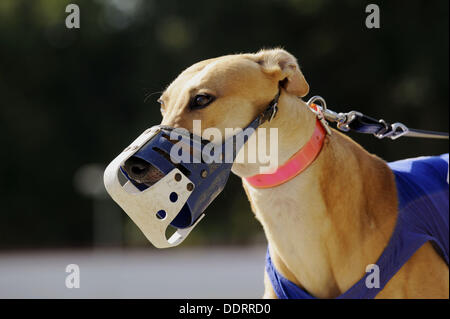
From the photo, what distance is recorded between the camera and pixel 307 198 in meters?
2.69

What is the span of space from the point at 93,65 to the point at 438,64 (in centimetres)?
1092

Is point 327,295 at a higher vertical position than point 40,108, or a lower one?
lower

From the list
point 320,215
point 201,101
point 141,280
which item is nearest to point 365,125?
point 320,215

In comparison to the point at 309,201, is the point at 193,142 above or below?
above

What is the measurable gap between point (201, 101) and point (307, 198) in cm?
64

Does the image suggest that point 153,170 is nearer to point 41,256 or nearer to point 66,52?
point 41,256

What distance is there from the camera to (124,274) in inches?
444

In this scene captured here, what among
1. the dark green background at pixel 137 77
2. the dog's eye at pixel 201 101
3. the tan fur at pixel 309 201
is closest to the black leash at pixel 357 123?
the tan fur at pixel 309 201

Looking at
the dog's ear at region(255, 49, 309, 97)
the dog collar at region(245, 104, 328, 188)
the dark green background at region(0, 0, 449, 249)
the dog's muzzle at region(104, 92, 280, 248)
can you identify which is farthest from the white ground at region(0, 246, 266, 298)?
the dog's muzzle at region(104, 92, 280, 248)

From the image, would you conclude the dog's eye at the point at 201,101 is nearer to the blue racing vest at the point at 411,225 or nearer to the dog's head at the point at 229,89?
the dog's head at the point at 229,89

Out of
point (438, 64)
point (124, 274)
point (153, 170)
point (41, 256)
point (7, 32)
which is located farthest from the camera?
point (7, 32)

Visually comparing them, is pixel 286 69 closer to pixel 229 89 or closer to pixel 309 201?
pixel 229 89
